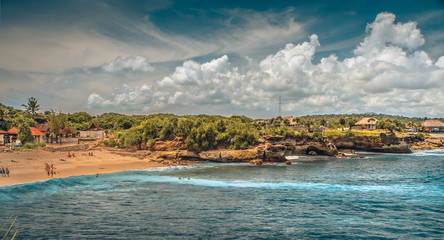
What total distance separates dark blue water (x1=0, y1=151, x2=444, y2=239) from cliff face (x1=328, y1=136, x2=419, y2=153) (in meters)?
56.4

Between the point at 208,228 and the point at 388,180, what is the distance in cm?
3413

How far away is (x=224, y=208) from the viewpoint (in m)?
23.9

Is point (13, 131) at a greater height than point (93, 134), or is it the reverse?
point (13, 131)

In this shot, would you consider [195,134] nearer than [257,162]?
No

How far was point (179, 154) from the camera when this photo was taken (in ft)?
197

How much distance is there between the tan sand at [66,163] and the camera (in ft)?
118

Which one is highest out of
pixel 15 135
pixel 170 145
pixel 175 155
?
pixel 15 135

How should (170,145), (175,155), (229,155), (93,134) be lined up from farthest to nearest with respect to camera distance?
(93,134) < (170,145) < (229,155) < (175,155)

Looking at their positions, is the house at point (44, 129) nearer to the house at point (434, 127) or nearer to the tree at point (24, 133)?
the tree at point (24, 133)

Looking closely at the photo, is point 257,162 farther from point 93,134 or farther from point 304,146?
point 93,134

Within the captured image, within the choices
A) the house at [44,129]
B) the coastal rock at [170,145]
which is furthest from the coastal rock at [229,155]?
the house at [44,129]

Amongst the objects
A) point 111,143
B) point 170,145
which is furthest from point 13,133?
point 170,145

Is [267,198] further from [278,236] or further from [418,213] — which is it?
[418,213]

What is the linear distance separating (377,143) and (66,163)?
320ft
